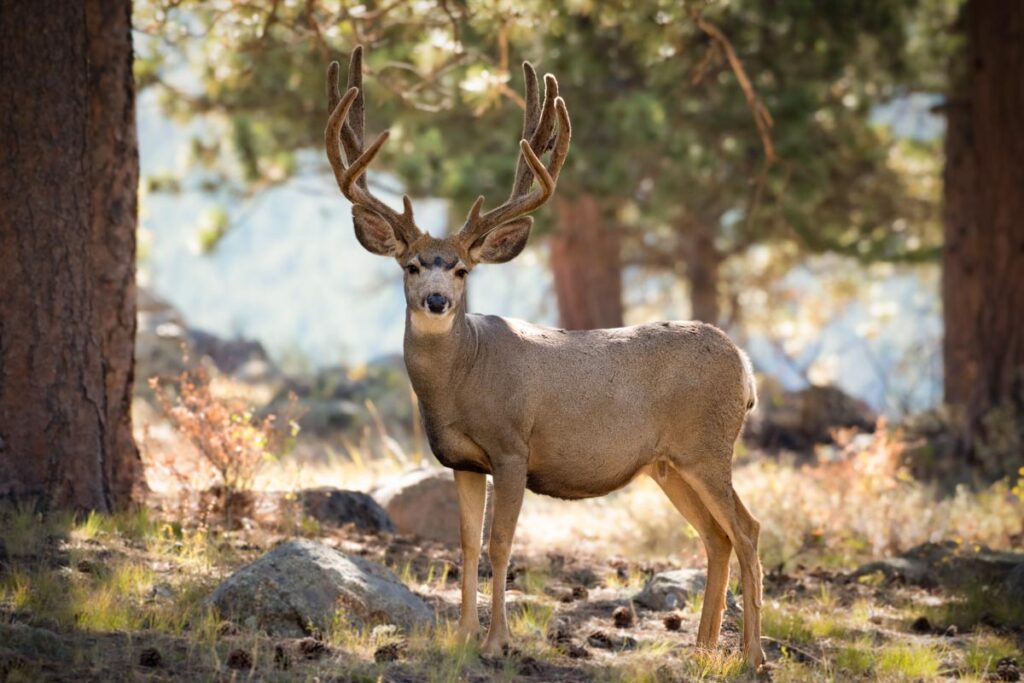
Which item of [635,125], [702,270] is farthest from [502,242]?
[702,270]

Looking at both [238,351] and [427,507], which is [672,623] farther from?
[238,351]

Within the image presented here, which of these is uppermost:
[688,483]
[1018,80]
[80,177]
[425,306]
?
[1018,80]

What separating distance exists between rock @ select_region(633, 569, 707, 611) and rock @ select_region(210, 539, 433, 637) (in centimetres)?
176

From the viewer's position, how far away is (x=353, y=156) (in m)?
7.82

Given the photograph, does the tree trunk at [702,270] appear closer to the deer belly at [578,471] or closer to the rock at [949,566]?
the rock at [949,566]

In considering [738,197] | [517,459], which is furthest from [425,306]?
[738,197]

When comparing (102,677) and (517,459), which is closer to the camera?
(102,677)

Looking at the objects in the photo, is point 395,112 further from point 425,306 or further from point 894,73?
point 425,306

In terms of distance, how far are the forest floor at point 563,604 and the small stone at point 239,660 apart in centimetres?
1

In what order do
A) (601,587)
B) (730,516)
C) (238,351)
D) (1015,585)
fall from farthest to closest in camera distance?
(238,351) → (601,587) → (1015,585) → (730,516)

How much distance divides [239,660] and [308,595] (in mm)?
1006

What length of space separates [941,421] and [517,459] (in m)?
10.6

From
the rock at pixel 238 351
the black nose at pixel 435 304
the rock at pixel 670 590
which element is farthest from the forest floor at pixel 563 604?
the rock at pixel 238 351

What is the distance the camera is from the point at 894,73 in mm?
17516
